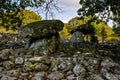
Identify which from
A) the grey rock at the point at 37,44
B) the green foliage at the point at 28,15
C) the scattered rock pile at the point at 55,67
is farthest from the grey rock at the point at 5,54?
the green foliage at the point at 28,15

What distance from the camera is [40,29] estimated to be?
2214cm

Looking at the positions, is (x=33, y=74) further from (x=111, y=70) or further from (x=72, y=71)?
(x=111, y=70)

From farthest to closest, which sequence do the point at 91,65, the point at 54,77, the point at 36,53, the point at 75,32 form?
the point at 75,32 < the point at 36,53 < the point at 91,65 < the point at 54,77

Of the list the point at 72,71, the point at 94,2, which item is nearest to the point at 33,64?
the point at 72,71

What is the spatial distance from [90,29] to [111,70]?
28.6 metres

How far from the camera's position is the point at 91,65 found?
19.7m

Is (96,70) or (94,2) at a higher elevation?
(94,2)

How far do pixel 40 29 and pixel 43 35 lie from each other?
46 cm

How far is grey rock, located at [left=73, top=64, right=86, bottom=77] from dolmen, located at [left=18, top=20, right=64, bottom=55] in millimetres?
3031

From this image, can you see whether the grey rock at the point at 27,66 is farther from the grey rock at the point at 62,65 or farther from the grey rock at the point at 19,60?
the grey rock at the point at 62,65

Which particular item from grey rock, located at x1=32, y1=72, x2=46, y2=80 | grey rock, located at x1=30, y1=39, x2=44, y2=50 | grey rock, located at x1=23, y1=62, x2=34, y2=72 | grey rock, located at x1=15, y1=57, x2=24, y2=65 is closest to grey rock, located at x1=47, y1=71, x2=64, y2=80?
grey rock, located at x1=32, y1=72, x2=46, y2=80

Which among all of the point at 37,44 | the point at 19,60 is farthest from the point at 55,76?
the point at 37,44

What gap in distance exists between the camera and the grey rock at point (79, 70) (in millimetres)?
18688

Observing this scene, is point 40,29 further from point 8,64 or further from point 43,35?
point 8,64
